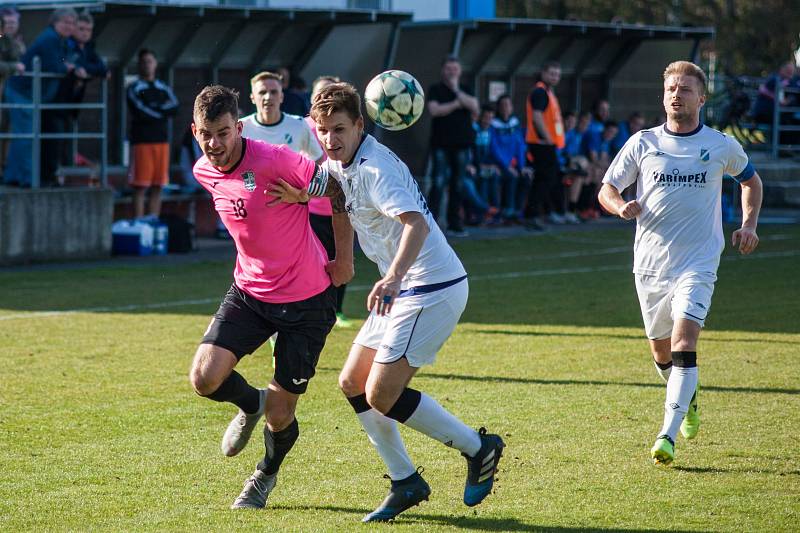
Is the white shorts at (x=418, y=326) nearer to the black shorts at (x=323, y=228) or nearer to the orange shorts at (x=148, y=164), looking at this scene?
the black shorts at (x=323, y=228)

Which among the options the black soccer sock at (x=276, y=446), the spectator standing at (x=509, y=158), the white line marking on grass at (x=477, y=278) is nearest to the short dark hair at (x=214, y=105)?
the black soccer sock at (x=276, y=446)

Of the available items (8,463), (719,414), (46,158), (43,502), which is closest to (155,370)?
(8,463)

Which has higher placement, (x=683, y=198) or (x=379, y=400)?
(x=683, y=198)

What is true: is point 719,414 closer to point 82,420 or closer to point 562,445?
point 562,445

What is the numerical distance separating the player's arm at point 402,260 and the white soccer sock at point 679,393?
1.99 metres

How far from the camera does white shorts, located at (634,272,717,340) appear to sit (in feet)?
22.6

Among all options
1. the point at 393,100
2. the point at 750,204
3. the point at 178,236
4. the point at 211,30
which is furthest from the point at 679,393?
the point at 211,30

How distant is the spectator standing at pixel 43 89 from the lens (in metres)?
15.2

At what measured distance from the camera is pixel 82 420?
7.57 meters

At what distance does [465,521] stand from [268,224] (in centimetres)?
163

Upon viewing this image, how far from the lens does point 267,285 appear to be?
598 cm

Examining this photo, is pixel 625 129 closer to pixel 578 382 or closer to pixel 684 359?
pixel 578 382

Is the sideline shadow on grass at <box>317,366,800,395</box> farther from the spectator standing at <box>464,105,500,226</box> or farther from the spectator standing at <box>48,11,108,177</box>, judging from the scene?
the spectator standing at <box>464,105,500,226</box>

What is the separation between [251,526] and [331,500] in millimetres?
543
